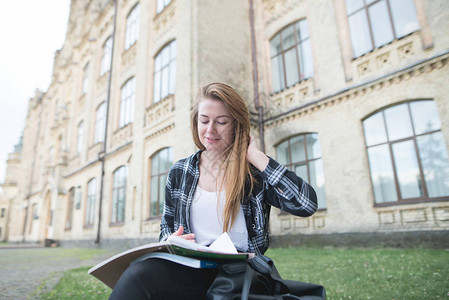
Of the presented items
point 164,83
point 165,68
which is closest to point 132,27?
point 165,68

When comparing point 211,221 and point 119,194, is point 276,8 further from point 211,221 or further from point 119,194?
point 211,221

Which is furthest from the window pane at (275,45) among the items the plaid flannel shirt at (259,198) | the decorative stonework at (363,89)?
the plaid flannel shirt at (259,198)

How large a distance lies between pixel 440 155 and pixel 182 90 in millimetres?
7857

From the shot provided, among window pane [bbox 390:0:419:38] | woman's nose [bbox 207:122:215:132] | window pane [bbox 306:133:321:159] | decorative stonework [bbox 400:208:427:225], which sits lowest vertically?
decorative stonework [bbox 400:208:427:225]

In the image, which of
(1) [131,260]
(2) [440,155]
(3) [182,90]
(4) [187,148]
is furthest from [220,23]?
(1) [131,260]

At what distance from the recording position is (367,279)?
3834 millimetres

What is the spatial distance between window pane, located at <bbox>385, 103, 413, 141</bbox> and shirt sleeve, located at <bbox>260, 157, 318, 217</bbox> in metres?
7.47

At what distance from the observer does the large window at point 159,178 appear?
10.9 metres

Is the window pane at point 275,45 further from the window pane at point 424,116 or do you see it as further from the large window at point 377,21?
the window pane at point 424,116

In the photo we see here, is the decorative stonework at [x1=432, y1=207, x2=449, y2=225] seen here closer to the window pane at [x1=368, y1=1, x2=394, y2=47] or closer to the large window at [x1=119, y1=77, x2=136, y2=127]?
the window pane at [x1=368, y1=1, x2=394, y2=47]

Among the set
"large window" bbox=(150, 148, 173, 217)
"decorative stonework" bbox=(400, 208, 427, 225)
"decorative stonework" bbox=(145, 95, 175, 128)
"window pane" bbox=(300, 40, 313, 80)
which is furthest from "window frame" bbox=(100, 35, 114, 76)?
"decorative stonework" bbox=(400, 208, 427, 225)

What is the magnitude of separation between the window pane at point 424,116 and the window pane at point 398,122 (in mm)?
155

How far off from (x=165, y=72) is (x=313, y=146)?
6.67 m

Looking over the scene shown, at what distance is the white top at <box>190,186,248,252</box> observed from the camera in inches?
60.2
